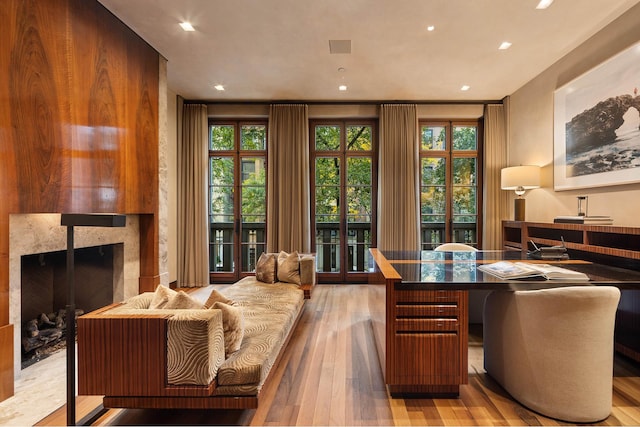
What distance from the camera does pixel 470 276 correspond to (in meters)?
2.00

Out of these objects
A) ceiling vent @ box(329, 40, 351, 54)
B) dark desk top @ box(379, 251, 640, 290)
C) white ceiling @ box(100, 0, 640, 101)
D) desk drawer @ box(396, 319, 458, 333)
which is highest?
white ceiling @ box(100, 0, 640, 101)

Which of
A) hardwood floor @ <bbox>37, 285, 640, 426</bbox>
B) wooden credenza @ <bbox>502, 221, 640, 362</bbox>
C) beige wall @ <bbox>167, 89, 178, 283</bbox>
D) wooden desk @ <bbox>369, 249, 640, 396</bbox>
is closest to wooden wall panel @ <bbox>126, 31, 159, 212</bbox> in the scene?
beige wall @ <bbox>167, 89, 178, 283</bbox>

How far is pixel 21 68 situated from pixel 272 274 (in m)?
2.76

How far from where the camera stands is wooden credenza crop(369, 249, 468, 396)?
1920 millimetres

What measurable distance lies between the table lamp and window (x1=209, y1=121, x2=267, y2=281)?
12.3 ft

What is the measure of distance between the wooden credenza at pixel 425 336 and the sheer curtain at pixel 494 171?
3710 millimetres

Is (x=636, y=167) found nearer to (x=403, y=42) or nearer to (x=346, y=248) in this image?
(x=403, y=42)

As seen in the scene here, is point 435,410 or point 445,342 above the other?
point 445,342

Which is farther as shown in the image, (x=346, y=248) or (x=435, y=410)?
(x=346, y=248)

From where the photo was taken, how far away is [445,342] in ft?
6.30

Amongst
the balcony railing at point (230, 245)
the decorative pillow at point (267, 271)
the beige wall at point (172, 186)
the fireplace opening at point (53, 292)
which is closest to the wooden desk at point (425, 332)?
the decorative pillow at point (267, 271)

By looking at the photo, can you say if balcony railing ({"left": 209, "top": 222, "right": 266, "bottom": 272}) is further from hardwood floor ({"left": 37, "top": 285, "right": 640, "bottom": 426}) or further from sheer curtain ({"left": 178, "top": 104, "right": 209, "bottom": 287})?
hardwood floor ({"left": 37, "top": 285, "right": 640, "bottom": 426})

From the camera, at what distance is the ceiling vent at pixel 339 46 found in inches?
131

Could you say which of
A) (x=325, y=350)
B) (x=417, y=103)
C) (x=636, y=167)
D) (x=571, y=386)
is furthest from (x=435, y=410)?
(x=417, y=103)
